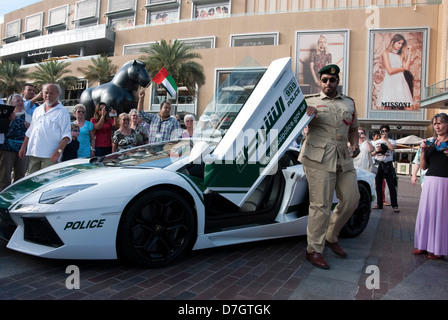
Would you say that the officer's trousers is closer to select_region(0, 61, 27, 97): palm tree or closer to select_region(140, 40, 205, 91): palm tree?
select_region(140, 40, 205, 91): palm tree

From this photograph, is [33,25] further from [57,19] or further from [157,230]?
[157,230]

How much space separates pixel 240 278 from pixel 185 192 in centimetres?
88

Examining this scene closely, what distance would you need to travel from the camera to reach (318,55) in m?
32.4

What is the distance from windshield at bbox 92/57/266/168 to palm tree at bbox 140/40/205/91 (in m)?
27.3

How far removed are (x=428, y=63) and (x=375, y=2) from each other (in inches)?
344

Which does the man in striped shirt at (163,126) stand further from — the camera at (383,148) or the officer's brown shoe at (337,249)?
the camera at (383,148)

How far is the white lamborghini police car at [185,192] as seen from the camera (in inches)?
104

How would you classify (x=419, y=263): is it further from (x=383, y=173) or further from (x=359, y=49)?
(x=359, y=49)

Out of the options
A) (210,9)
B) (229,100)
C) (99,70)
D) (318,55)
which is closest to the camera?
(229,100)

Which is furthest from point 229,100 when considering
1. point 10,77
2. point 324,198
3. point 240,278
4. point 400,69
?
point 10,77

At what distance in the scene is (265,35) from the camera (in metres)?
35.1

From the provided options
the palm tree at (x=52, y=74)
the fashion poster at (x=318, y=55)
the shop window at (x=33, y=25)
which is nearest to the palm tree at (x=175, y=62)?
the fashion poster at (x=318, y=55)

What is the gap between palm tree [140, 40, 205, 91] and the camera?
2991 cm

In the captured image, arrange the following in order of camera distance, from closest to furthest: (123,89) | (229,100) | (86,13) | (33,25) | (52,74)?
(229,100)
(123,89)
(52,74)
(86,13)
(33,25)
